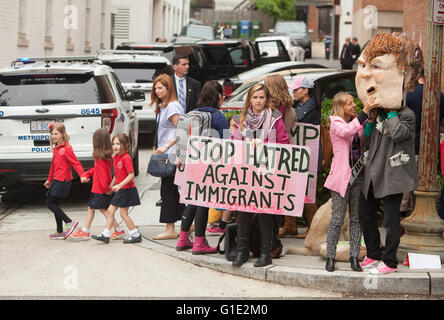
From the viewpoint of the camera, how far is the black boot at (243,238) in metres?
7.32

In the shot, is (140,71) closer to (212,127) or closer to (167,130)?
(167,130)

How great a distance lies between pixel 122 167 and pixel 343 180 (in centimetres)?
265

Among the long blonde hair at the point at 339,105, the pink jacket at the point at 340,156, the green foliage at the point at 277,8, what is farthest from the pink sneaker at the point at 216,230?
the green foliage at the point at 277,8

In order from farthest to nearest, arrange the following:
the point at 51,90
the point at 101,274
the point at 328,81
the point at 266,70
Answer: the point at 266,70 → the point at 328,81 → the point at 51,90 → the point at 101,274

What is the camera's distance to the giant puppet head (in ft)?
22.0

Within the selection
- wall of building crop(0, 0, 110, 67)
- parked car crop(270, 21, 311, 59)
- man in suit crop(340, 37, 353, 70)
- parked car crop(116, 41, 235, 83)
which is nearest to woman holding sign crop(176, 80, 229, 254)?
parked car crop(116, 41, 235, 83)

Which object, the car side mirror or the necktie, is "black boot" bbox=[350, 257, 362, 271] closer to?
the necktie

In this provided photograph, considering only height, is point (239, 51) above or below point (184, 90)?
above

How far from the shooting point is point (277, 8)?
67875 mm

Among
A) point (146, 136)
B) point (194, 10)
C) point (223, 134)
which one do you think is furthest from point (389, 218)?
point (194, 10)

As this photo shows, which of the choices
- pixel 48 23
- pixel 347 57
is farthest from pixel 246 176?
pixel 347 57

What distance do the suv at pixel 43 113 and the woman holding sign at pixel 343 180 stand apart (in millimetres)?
4101

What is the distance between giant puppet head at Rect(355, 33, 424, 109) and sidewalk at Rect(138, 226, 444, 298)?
4.82 ft

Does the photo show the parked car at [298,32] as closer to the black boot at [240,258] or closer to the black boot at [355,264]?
the black boot at [240,258]
